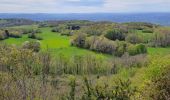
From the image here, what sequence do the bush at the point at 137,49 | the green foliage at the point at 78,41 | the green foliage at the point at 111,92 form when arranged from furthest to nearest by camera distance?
the green foliage at the point at 78,41 → the bush at the point at 137,49 → the green foliage at the point at 111,92

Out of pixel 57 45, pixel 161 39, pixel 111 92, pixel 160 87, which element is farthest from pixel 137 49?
pixel 160 87

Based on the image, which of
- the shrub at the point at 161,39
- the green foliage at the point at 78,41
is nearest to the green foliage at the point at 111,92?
the green foliage at the point at 78,41

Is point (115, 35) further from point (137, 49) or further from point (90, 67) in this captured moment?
point (90, 67)

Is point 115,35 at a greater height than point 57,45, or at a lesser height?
greater

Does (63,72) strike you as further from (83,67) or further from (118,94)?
(118,94)

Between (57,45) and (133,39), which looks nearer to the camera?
(57,45)

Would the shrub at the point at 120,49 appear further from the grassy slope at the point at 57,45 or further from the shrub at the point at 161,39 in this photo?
the shrub at the point at 161,39

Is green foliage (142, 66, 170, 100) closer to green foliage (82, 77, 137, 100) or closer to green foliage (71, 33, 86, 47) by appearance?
green foliage (82, 77, 137, 100)

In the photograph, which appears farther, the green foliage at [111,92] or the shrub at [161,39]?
the shrub at [161,39]

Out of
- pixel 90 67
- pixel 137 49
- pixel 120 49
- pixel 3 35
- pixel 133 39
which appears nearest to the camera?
pixel 90 67
